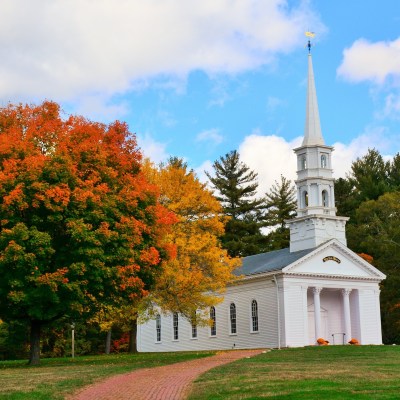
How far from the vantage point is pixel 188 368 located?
91.8ft

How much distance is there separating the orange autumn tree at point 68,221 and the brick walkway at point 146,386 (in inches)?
254

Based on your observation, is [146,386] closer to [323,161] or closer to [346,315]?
[346,315]

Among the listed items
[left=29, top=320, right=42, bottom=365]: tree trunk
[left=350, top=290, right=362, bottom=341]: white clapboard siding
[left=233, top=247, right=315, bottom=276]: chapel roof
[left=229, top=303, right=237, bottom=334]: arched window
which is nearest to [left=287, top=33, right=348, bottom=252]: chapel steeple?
[left=233, top=247, right=315, bottom=276]: chapel roof

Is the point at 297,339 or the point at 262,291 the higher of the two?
the point at 262,291

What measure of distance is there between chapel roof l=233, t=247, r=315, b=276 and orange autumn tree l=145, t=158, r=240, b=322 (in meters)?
2.65

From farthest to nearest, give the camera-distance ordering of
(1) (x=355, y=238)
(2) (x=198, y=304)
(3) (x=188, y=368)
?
(1) (x=355, y=238)
(2) (x=198, y=304)
(3) (x=188, y=368)

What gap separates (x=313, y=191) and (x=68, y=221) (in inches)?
963

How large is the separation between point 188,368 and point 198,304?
17988mm

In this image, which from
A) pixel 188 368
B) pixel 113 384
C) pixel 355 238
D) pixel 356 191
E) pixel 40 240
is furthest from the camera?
pixel 356 191

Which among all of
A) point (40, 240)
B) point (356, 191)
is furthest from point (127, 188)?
point (356, 191)

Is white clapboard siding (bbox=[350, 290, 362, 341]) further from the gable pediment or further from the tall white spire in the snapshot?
the tall white spire

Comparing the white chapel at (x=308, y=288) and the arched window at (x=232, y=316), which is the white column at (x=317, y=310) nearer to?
the white chapel at (x=308, y=288)

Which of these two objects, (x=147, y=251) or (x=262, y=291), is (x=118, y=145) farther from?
(x=262, y=291)

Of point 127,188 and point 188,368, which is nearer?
point 188,368
